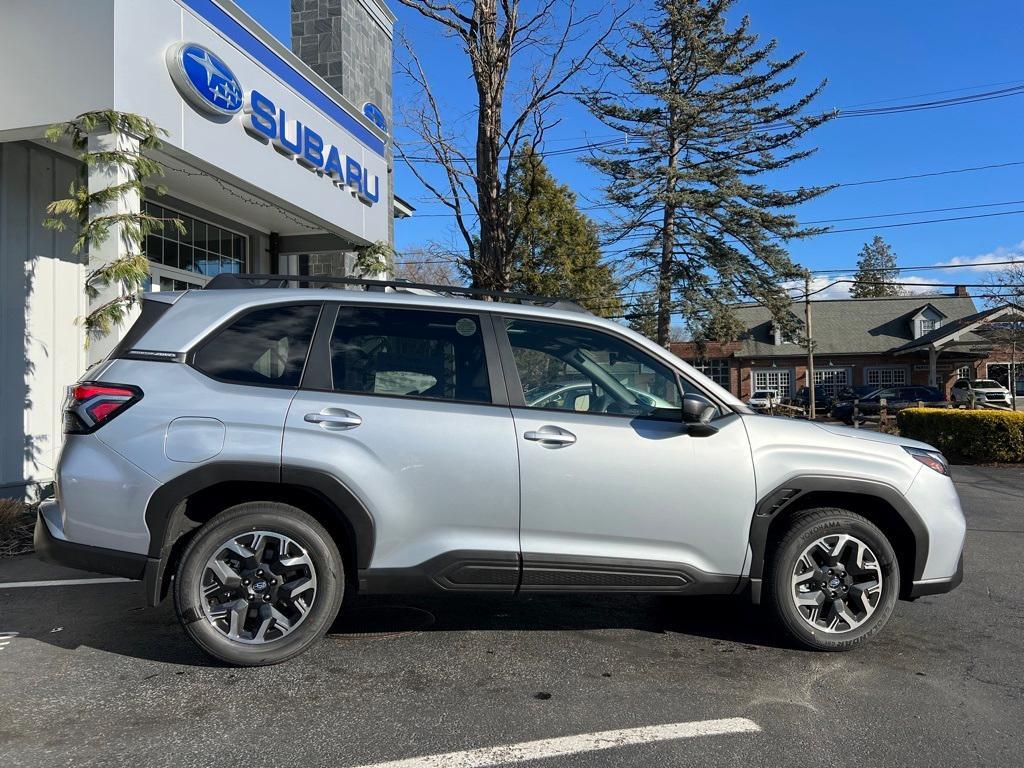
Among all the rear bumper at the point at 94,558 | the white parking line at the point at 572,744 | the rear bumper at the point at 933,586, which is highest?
the rear bumper at the point at 94,558

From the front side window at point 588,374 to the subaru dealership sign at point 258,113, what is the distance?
18.6ft

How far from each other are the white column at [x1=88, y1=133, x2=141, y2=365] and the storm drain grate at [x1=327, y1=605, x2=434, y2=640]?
12.9 ft

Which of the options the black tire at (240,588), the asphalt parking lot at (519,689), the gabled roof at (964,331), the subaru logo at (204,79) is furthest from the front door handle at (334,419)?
the gabled roof at (964,331)

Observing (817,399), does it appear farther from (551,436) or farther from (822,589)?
(551,436)

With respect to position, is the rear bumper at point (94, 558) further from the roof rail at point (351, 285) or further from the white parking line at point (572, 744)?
the white parking line at point (572, 744)

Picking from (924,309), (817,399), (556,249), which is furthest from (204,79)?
(924,309)

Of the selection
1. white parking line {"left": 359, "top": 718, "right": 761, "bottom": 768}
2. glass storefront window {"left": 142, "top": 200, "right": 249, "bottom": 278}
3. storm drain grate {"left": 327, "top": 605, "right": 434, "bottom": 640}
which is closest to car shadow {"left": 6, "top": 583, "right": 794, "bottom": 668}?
storm drain grate {"left": 327, "top": 605, "right": 434, "bottom": 640}

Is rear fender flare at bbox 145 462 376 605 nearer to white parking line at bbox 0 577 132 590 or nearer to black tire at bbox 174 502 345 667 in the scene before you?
black tire at bbox 174 502 345 667

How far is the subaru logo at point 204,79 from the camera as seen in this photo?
7398 mm

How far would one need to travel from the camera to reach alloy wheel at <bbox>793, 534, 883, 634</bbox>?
12.6 ft

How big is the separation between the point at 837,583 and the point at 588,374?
5.65 feet

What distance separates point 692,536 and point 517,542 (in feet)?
2.96

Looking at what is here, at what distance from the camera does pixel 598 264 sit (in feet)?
96.8

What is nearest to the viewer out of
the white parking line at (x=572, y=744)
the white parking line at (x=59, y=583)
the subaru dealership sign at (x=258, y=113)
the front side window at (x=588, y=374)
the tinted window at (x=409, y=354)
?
the white parking line at (x=572, y=744)
